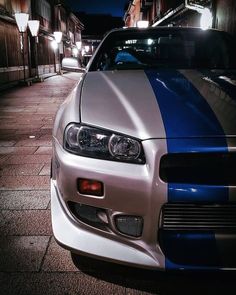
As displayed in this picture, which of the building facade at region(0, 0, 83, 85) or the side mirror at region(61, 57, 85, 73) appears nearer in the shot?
the side mirror at region(61, 57, 85, 73)

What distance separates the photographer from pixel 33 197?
3299mm

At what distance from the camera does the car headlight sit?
1.78 metres

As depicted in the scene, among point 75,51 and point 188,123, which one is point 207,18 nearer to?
point 188,123

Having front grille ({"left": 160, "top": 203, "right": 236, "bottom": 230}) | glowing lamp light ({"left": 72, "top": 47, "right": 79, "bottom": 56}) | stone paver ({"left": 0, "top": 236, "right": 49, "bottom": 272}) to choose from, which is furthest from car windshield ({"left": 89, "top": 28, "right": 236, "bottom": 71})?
glowing lamp light ({"left": 72, "top": 47, "right": 79, "bottom": 56})

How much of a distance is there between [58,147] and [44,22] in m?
26.9

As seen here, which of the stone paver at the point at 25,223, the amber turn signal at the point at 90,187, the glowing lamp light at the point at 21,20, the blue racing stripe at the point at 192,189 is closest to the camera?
the blue racing stripe at the point at 192,189

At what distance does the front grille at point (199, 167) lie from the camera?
167 cm

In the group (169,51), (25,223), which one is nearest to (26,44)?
(169,51)

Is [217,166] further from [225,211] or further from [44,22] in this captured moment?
[44,22]

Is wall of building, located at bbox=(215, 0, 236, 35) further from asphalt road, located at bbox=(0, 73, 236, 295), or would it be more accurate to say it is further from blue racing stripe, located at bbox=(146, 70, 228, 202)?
blue racing stripe, located at bbox=(146, 70, 228, 202)

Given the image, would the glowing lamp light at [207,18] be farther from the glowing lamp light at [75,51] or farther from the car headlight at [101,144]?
the glowing lamp light at [75,51]

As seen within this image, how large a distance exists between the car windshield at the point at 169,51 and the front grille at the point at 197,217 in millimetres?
1832

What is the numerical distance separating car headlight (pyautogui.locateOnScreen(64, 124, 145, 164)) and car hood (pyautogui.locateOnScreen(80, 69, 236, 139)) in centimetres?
4

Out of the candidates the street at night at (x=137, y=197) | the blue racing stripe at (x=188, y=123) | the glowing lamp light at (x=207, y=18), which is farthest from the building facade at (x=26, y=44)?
the blue racing stripe at (x=188, y=123)
